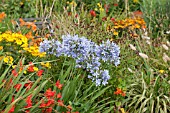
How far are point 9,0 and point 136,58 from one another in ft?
11.4

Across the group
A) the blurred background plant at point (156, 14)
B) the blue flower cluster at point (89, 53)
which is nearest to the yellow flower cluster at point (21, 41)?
the blue flower cluster at point (89, 53)

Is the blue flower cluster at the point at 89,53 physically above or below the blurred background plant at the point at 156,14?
below

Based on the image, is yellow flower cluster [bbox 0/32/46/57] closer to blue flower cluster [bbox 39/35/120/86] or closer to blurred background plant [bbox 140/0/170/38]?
blue flower cluster [bbox 39/35/120/86]

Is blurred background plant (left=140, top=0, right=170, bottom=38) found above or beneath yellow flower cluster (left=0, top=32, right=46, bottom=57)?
above

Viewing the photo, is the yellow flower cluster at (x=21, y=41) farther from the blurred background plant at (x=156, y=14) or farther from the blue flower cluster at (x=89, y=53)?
the blurred background plant at (x=156, y=14)

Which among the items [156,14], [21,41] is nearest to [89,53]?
[21,41]

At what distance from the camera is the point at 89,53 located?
15.4 ft

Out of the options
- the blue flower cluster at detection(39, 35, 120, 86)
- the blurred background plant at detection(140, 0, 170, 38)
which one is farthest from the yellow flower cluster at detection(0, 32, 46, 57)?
the blurred background plant at detection(140, 0, 170, 38)

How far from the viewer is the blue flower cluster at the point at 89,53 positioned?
4.56m

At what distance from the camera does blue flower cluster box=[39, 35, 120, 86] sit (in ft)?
15.0

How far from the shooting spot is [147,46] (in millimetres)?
6406

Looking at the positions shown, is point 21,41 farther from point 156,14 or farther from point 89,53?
point 156,14

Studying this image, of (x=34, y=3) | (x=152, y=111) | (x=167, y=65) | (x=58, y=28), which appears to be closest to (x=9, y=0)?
(x=34, y=3)

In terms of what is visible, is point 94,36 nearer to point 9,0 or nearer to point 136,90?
point 136,90
